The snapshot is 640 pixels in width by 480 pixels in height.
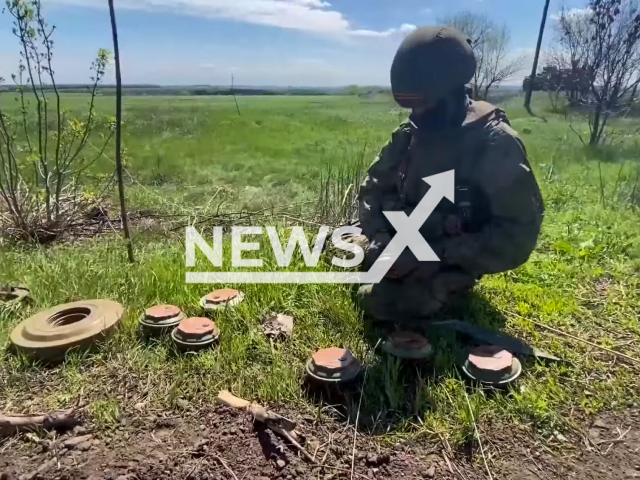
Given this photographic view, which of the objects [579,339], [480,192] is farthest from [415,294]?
[579,339]

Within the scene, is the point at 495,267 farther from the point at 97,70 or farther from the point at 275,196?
the point at 275,196

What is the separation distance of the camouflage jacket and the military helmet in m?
0.23

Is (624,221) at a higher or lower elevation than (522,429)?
higher

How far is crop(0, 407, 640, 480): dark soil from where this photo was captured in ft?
5.39

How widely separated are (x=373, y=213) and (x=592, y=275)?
1.67m

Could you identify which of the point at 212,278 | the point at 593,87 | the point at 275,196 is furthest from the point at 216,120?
the point at 212,278

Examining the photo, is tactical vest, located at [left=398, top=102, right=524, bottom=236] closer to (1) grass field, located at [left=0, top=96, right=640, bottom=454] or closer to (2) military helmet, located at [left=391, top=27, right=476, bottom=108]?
(2) military helmet, located at [left=391, top=27, right=476, bottom=108]

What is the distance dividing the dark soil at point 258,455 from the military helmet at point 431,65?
1523mm

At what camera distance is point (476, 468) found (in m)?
1.71

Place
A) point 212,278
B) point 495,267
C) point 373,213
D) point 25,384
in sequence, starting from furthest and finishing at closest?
point 212,278, point 373,213, point 495,267, point 25,384

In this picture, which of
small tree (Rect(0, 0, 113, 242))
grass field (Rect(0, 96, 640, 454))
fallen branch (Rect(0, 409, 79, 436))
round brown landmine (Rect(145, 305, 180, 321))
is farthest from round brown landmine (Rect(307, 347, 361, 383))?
small tree (Rect(0, 0, 113, 242))

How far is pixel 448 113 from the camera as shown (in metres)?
2.37

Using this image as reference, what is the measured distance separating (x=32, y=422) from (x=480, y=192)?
2219mm

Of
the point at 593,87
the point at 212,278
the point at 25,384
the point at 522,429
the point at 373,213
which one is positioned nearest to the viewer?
the point at 522,429
